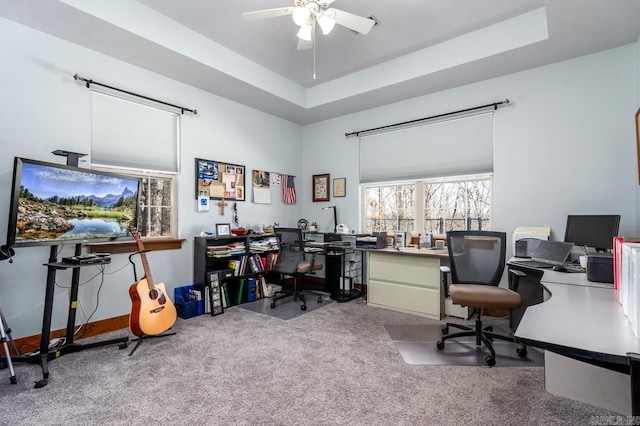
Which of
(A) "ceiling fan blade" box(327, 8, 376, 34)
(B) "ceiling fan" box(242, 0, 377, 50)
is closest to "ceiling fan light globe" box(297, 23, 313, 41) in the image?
(B) "ceiling fan" box(242, 0, 377, 50)

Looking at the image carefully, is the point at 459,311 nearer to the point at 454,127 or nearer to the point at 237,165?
the point at 454,127

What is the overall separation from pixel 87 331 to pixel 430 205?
4.23m

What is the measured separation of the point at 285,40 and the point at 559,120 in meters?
3.10

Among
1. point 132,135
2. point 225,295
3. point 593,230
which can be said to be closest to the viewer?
point 593,230

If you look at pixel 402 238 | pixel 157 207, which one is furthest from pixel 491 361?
pixel 157 207

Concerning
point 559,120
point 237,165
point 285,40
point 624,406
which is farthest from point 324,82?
point 624,406

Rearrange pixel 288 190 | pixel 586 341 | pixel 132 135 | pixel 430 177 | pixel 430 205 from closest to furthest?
pixel 586 341
pixel 132 135
pixel 430 177
pixel 430 205
pixel 288 190

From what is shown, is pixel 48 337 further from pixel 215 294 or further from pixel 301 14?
pixel 301 14

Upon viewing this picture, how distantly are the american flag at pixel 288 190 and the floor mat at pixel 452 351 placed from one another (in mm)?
2837

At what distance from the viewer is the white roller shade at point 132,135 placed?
3188 millimetres

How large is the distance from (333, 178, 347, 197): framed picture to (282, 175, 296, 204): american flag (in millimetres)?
740

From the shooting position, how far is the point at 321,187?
5.32 meters

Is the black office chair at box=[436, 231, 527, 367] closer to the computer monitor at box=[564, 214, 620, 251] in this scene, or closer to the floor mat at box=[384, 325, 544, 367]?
the floor mat at box=[384, 325, 544, 367]

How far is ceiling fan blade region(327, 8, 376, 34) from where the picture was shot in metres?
2.45
